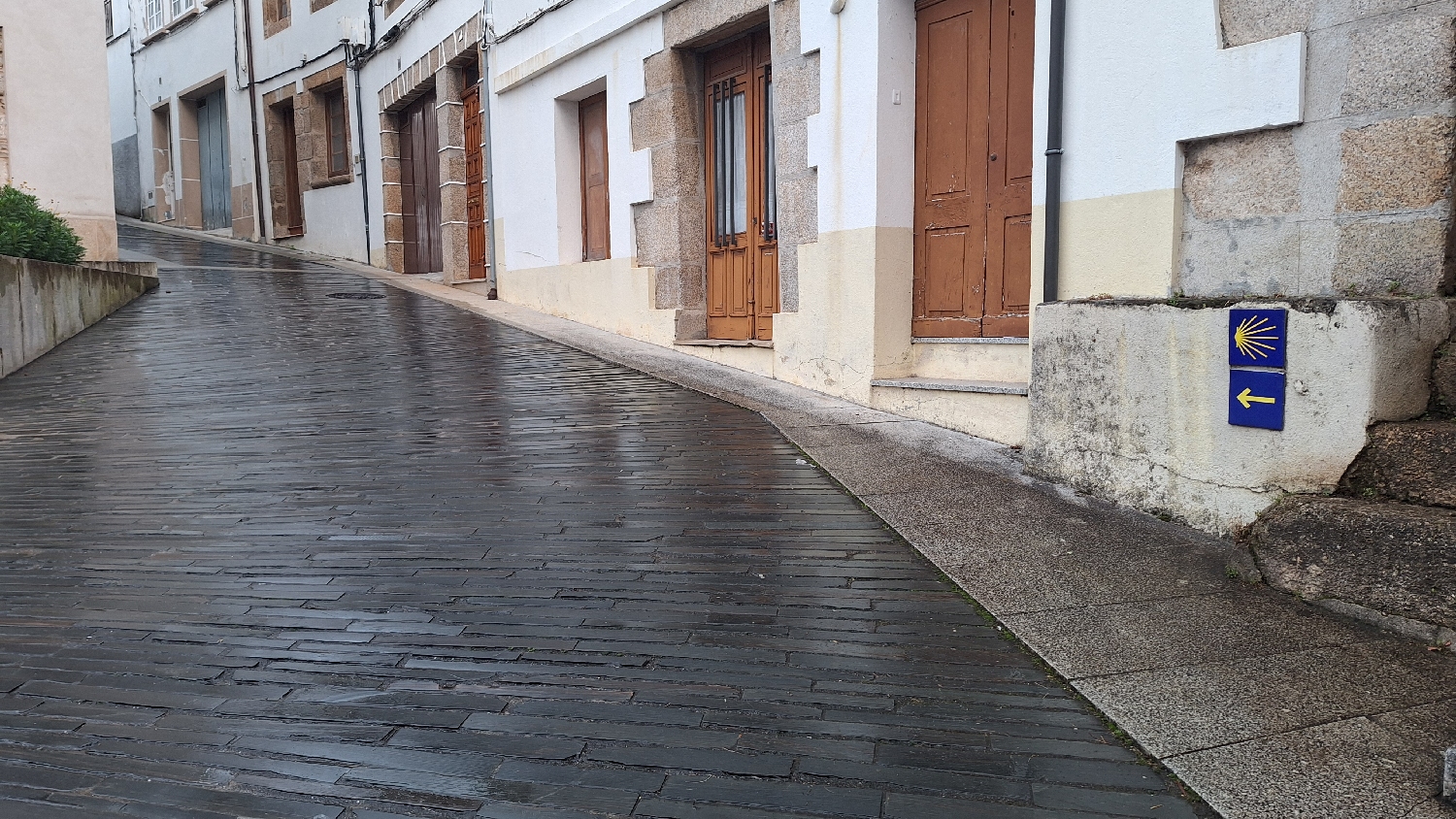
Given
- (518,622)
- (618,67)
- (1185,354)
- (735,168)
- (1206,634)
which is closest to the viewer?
(1206,634)

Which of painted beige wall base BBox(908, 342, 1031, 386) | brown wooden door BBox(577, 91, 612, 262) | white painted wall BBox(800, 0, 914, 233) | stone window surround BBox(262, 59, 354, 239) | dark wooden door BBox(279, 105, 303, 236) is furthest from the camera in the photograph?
dark wooden door BBox(279, 105, 303, 236)

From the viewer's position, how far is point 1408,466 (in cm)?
342

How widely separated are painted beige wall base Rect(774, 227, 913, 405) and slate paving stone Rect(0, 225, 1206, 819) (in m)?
1.02

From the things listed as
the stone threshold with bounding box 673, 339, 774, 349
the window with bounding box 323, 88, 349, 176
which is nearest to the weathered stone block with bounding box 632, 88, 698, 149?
the stone threshold with bounding box 673, 339, 774, 349

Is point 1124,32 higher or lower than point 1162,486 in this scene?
higher

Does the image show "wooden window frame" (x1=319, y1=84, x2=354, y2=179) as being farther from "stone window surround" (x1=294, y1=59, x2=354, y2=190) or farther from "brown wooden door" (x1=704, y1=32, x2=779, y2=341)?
"brown wooden door" (x1=704, y1=32, x2=779, y2=341)

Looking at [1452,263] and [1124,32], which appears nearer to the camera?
[1452,263]

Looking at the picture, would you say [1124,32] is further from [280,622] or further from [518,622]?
[280,622]

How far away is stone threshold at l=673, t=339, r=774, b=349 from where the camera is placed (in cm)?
Answer: 844

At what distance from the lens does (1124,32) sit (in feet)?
16.3

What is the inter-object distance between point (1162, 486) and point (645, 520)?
6.90ft

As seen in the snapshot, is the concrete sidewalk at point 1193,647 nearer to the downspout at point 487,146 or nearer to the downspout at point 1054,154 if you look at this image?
the downspout at point 1054,154

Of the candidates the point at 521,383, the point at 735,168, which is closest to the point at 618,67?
the point at 735,168

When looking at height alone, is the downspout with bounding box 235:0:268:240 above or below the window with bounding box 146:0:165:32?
below
